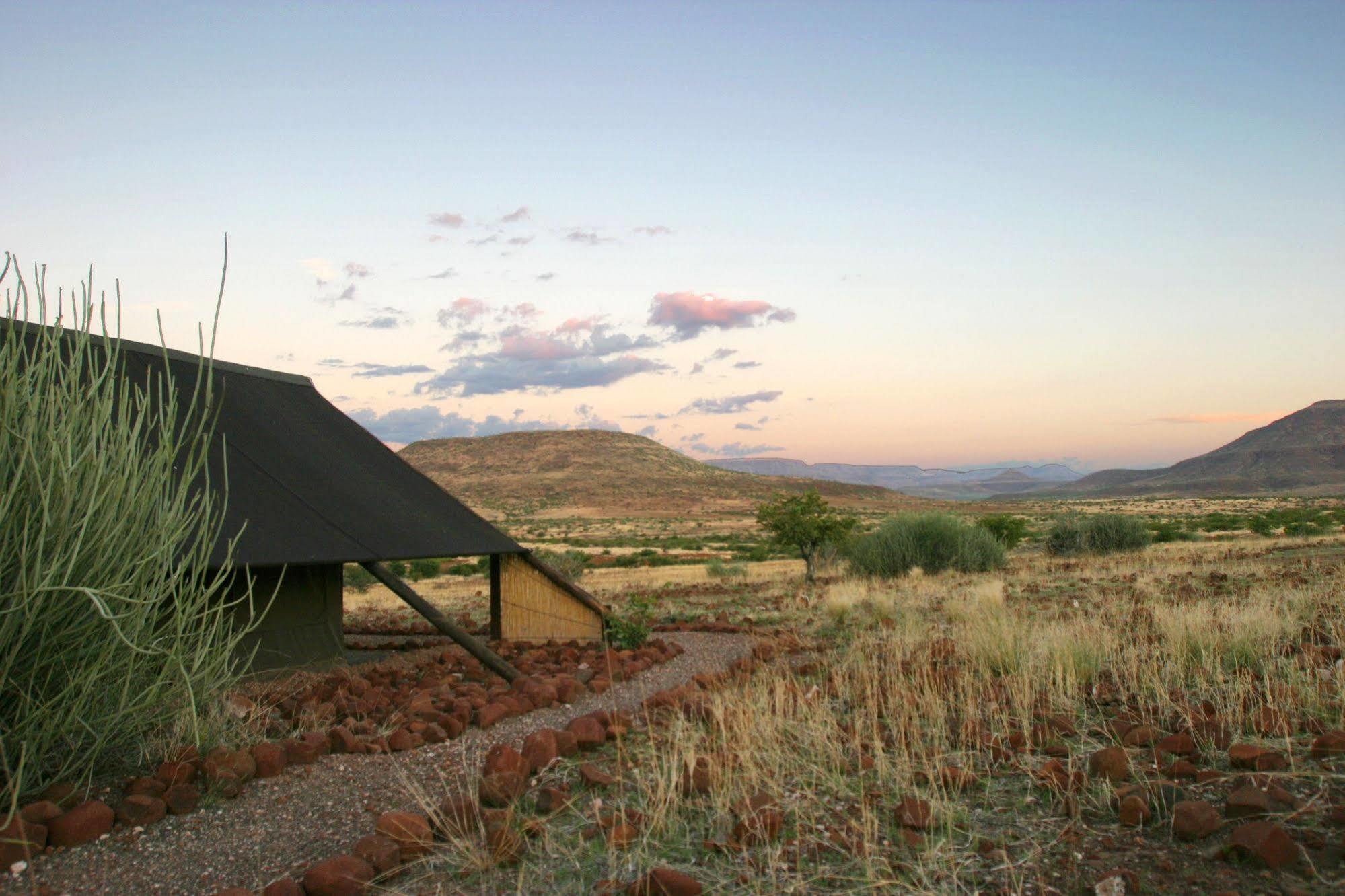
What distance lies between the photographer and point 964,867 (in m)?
3.89

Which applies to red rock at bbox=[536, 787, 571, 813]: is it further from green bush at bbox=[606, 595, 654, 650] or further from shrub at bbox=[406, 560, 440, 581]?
shrub at bbox=[406, 560, 440, 581]

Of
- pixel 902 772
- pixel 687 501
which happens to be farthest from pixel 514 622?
pixel 687 501

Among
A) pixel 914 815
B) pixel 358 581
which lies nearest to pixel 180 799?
pixel 914 815

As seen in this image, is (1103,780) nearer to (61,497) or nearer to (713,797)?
(713,797)

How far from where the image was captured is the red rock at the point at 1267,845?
3633 mm

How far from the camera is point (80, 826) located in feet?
14.7

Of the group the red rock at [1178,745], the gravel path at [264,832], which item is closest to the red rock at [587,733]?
the gravel path at [264,832]

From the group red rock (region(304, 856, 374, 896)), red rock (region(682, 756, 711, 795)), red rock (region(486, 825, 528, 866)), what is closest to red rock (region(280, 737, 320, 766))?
red rock (region(304, 856, 374, 896))

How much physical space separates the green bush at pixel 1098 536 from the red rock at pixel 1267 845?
24012 mm

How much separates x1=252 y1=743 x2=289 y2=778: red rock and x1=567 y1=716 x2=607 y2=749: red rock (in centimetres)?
168

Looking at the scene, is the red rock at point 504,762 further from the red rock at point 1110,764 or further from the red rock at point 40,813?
the red rock at point 1110,764

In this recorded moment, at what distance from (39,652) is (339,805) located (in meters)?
1.65

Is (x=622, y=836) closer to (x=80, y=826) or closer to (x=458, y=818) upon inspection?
(x=458, y=818)

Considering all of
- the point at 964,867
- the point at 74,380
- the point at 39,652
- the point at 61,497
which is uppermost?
the point at 74,380
